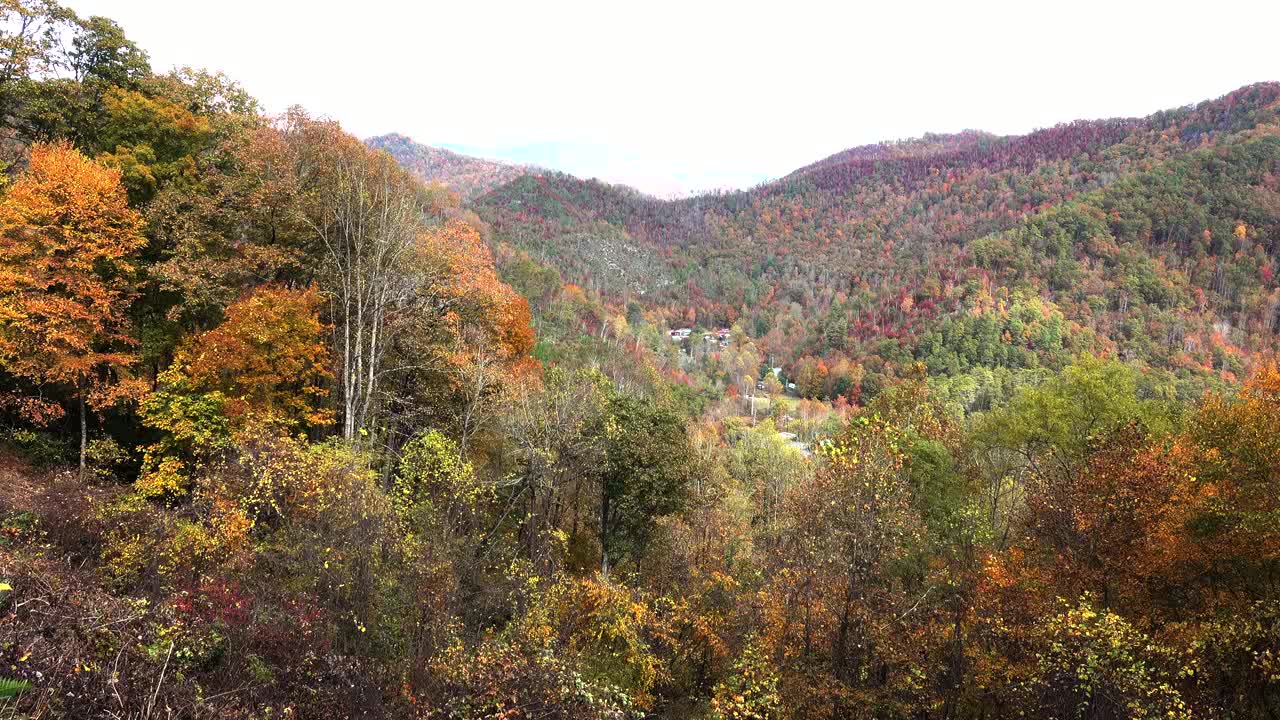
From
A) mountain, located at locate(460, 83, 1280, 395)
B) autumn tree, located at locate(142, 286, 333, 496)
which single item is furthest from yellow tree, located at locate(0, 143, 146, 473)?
mountain, located at locate(460, 83, 1280, 395)

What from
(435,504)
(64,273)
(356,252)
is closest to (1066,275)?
(356,252)

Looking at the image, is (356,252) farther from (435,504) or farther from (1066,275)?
(1066,275)

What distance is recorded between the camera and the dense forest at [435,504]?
920 centimetres

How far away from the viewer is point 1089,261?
135000mm

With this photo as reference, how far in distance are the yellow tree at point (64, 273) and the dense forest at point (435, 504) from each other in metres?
0.11

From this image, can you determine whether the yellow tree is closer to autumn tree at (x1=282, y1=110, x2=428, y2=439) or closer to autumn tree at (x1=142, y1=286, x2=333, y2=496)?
autumn tree at (x1=142, y1=286, x2=333, y2=496)

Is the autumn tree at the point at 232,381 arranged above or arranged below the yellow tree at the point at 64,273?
below

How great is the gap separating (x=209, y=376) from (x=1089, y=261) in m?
168

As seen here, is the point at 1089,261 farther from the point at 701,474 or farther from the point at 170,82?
the point at 170,82

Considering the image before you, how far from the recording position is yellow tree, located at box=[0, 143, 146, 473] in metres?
14.8

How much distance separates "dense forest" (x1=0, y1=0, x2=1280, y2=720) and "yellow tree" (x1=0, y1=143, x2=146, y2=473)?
0.11 metres

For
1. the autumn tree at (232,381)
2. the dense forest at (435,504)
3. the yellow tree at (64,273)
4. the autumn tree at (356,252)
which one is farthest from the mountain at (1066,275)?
the yellow tree at (64,273)

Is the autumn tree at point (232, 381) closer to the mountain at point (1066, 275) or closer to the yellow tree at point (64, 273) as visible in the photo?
the yellow tree at point (64, 273)

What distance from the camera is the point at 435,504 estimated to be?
46.9 ft
